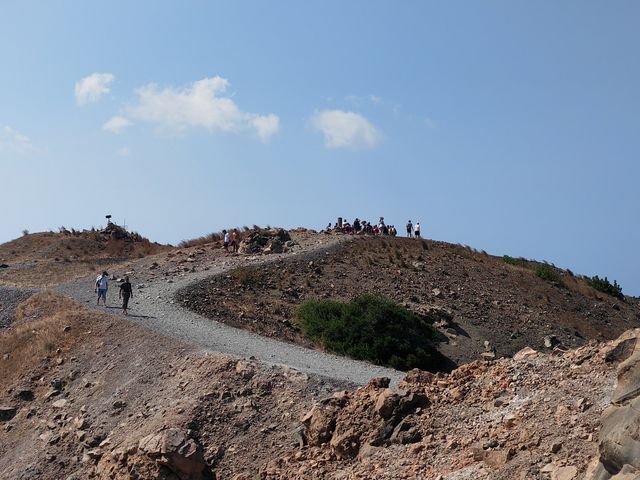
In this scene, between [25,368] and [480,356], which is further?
[480,356]

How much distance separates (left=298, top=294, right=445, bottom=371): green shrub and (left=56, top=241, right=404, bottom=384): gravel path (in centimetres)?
193

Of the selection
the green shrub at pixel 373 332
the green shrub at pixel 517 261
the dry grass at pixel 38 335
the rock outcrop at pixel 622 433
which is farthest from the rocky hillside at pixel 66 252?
the rock outcrop at pixel 622 433

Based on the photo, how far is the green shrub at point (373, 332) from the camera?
2439 cm

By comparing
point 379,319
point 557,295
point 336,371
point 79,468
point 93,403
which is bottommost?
point 79,468

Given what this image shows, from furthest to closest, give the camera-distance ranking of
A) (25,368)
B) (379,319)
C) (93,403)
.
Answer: (379,319)
(25,368)
(93,403)

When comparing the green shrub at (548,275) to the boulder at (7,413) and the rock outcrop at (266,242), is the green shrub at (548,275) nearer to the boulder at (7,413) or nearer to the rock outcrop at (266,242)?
the rock outcrop at (266,242)

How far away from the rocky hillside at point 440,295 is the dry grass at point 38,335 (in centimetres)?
428

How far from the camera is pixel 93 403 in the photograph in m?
19.5

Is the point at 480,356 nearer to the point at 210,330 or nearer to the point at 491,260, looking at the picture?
the point at 210,330

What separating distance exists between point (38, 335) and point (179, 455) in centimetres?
1212

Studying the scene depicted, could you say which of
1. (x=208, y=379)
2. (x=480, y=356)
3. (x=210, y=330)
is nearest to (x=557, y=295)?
(x=480, y=356)

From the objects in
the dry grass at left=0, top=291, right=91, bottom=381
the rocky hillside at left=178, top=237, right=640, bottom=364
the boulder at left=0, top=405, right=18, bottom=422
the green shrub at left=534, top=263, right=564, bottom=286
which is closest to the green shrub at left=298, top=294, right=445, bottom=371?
the rocky hillside at left=178, top=237, right=640, bottom=364

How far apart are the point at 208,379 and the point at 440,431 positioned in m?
6.93

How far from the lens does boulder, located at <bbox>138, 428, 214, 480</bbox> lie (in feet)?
48.0
